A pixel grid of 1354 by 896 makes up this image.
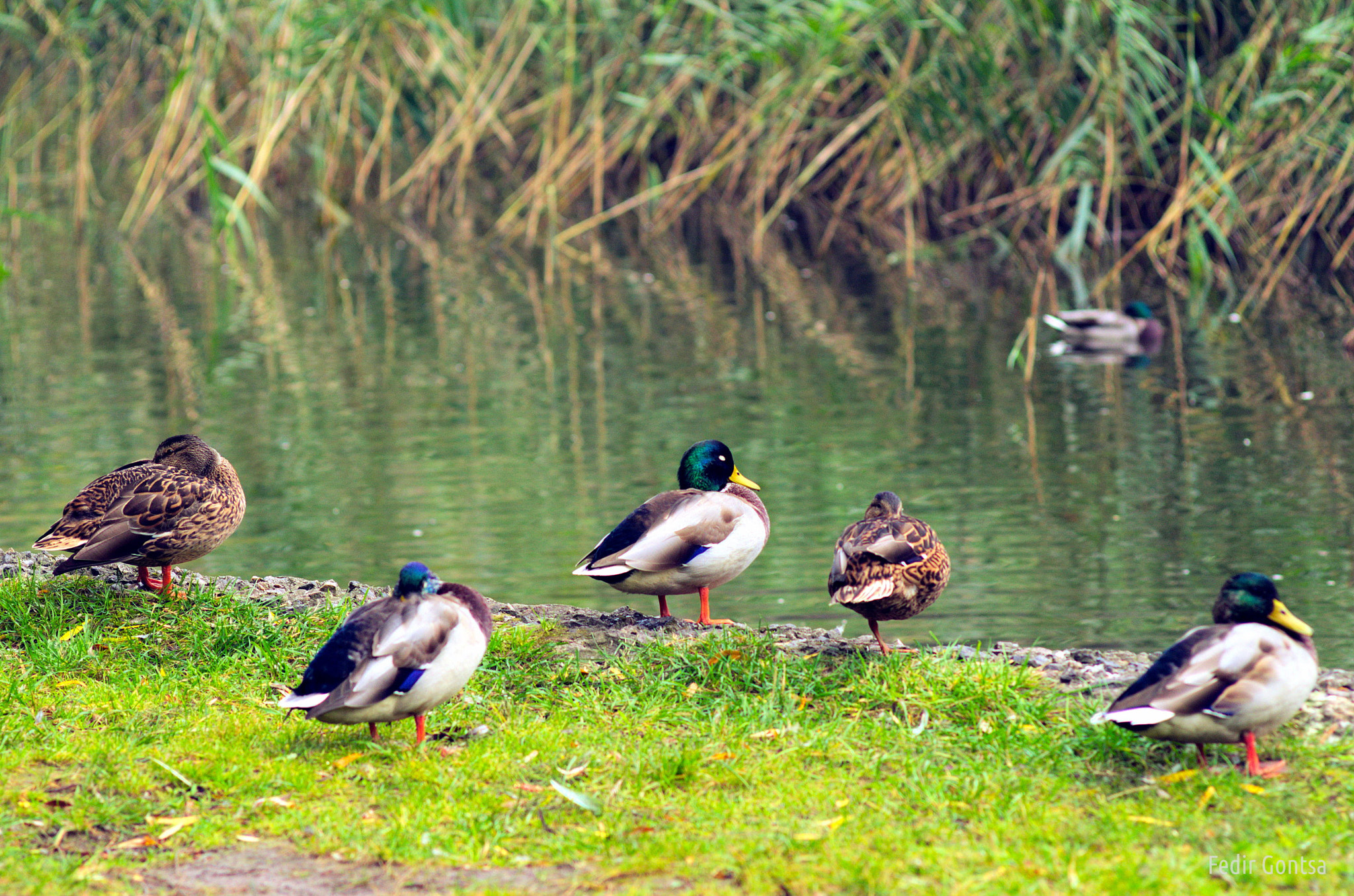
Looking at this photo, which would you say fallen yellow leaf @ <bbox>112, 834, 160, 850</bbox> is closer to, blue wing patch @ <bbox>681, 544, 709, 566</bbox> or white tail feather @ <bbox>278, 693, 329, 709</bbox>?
white tail feather @ <bbox>278, 693, 329, 709</bbox>

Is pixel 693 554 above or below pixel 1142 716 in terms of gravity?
above

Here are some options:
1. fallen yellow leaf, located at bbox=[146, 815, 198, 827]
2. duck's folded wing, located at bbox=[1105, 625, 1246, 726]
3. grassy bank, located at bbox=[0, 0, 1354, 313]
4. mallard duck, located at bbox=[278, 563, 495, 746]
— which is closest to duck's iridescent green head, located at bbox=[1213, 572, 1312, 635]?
duck's folded wing, located at bbox=[1105, 625, 1246, 726]

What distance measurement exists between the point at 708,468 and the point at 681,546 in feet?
1.73

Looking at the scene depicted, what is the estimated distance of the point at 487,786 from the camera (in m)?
4.41

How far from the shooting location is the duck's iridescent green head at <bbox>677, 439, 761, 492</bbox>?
610cm

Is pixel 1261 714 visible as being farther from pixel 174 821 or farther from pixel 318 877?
pixel 174 821

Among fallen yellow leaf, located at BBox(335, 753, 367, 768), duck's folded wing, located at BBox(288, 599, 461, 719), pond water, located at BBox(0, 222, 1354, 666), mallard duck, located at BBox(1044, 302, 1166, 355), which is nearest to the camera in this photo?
duck's folded wing, located at BBox(288, 599, 461, 719)

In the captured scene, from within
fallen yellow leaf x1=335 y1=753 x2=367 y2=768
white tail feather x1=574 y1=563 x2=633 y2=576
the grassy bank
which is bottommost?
fallen yellow leaf x1=335 y1=753 x2=367 y2=768

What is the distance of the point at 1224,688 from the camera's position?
4.22m

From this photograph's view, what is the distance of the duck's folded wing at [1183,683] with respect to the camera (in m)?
4.19

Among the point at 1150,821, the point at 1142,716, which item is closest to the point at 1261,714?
the point at 1142,716

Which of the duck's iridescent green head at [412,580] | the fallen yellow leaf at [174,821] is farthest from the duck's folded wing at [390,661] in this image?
the fallen yellow leaf at [174,821]

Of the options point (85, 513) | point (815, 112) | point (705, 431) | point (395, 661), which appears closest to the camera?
point (395, 661)

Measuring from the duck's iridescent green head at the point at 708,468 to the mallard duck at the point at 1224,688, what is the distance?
2073mm
